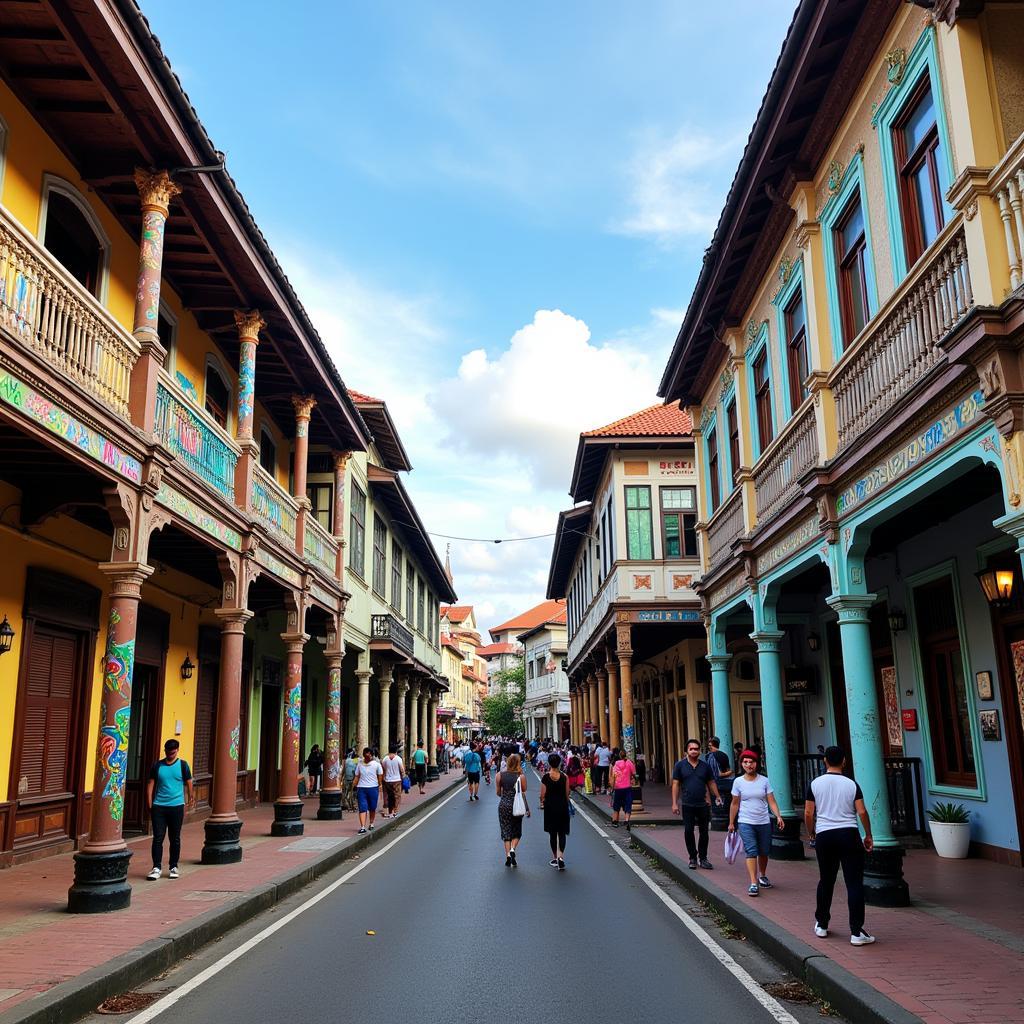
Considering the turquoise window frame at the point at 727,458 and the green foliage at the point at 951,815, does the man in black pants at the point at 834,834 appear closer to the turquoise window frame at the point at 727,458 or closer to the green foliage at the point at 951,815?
the green foliage at the point at 951,815

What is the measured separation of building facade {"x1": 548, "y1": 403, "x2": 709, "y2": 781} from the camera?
25672 mm

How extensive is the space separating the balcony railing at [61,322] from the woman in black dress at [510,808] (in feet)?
25.3

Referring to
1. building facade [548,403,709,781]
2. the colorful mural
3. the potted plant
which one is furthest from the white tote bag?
building facade [548,403,709,781]

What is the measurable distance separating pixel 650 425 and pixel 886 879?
831 inches

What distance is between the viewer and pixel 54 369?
824 centimetres

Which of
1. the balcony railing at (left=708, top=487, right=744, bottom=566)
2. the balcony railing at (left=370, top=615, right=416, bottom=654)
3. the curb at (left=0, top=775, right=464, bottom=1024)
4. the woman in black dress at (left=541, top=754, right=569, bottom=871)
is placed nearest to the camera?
the curb at (left=0, top=775, right=464, bottom=1024)

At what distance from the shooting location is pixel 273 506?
53.7 feet

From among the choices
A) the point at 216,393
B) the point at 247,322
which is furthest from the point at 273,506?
the point at 247,322

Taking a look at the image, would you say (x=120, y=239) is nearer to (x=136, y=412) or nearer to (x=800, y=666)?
(x=136, y=412)

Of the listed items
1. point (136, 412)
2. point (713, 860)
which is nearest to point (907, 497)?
point (713, 860)

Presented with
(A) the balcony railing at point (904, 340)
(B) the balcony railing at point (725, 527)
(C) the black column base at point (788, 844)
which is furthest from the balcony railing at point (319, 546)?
(A) the balcony railing at point (904, 340)

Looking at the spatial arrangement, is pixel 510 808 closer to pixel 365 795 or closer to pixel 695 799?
pixel 695 799

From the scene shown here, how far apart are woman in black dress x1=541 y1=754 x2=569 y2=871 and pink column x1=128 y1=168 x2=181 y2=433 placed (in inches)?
294

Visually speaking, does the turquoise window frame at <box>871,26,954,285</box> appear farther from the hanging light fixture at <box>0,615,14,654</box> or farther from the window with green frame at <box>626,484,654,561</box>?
the window with green frame at <box>626,484,654,561</box>
